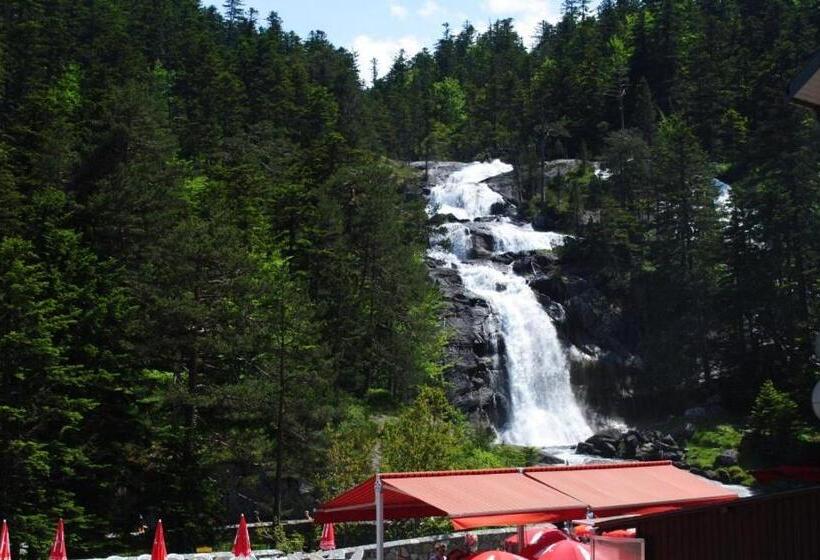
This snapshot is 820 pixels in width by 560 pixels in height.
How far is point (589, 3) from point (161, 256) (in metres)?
118

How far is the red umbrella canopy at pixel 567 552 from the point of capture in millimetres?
14844

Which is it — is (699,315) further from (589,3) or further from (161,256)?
(589,3)

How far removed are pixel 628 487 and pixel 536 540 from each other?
1.79m

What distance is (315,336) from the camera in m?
37.0

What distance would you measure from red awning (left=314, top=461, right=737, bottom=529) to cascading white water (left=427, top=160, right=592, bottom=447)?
114 ft

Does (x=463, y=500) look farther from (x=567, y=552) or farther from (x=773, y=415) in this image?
(x=773, y=415)

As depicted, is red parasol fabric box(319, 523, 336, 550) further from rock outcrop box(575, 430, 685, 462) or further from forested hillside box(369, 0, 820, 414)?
forested hillside box(369, 0, 820, 414)

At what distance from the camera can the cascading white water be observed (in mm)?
52562

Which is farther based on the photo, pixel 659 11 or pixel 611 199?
pixel 659 11

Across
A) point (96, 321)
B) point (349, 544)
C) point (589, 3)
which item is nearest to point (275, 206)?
point (96, 321)

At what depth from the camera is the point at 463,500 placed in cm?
1307

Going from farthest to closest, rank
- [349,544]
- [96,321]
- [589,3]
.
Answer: [589,3] < [96,321] < [349,544]

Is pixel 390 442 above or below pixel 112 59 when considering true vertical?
below

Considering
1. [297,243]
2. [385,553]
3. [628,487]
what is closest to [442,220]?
[297,243]
